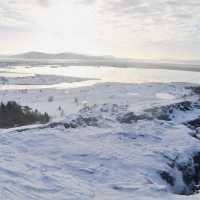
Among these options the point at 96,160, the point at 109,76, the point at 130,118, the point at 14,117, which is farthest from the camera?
the point at 109,76

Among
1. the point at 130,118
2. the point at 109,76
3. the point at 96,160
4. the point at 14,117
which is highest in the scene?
the point at 109,76

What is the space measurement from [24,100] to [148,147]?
1787 inches

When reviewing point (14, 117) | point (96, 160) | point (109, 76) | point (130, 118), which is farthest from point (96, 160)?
point (109, 76)

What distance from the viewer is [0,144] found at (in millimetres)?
15766

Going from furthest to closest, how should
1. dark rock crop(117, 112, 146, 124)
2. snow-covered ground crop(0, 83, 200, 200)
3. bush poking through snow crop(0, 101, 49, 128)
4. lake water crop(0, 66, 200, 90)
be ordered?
lake water crop(0, 66, 200, 90), bush poking through snow crop(0, 101, 49, 128), dark rock crop(117, 112, 146, 124), snow-covered ground crop(0, 83, 200, 200)

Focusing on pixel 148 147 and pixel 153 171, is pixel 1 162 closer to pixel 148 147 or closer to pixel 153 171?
pixel 153 171

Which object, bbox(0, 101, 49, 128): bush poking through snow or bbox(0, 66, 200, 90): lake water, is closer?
bbox(0, 101, 49, 128): bush poking through snow

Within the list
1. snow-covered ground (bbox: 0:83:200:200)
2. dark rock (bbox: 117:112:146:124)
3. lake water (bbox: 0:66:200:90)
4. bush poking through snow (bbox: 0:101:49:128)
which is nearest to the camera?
snow-covered ground (bbox: 0:83:200:200)

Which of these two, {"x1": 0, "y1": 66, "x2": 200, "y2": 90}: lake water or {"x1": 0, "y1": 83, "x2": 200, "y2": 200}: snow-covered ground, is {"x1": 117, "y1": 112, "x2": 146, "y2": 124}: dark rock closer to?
{"x1": 0, "y1": 83, "x2": 200, "y2": 200}: snow-covered ground

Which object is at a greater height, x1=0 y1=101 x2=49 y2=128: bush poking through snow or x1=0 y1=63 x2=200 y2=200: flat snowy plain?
x1=0 y1=63 x2=200 y2=200: flat snowy plain

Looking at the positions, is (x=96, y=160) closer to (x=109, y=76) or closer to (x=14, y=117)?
(x=14, y=117)

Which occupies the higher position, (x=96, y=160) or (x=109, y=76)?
(x=109, y=76)

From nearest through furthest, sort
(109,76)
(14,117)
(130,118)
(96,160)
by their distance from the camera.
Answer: (96,160) < (130,118) < (14,117) < (109,76)

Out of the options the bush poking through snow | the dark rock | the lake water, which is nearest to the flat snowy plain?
the dark rock
